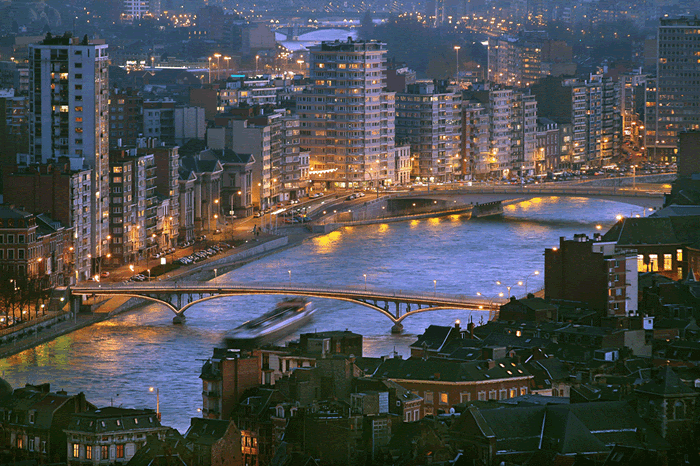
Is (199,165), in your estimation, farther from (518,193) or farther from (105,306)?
(105,306)

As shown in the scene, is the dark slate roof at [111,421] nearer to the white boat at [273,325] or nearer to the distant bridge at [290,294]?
the white boat at [273,325]

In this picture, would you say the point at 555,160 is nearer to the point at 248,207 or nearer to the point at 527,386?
the point at 248,207

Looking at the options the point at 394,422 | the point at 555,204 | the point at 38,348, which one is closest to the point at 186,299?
the point at 38,348

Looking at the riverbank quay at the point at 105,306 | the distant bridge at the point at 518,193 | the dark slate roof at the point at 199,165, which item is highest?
the dark slate roof at the point at 199,165

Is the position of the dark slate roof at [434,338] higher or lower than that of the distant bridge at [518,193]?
lower

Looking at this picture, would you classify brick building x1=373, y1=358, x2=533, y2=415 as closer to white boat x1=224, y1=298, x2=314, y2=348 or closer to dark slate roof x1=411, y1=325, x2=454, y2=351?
dark slate roof x1=411, y1=325, x2=454, y2=351

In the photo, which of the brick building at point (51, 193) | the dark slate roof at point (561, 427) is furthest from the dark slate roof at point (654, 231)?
the dark slate roof at point (561, 427)

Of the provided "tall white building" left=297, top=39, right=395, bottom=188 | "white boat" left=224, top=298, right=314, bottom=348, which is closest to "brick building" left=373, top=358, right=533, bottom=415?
"white boat" left=224, top=298, right=314, bottom=348

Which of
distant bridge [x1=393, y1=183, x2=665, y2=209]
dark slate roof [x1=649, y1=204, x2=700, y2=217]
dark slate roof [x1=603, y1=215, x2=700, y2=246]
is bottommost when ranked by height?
distant bridge [x1=393, y1=183, x2=665, y2=209]
